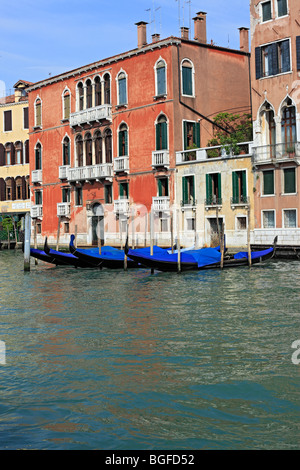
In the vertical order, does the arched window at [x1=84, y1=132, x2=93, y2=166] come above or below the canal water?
above

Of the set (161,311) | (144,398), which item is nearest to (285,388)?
(144,398)

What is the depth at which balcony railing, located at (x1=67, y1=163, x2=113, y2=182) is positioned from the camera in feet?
87.5

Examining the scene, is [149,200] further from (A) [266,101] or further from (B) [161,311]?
(B) [161,311]

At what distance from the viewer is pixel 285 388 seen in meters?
5.94

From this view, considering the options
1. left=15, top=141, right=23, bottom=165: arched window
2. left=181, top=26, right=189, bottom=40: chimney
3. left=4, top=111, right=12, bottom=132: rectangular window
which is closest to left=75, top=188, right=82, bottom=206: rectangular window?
left=15, top=141, right=23, bottom=165: arched window

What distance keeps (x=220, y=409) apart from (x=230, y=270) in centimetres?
1233

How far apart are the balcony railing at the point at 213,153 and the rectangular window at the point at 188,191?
680 mm

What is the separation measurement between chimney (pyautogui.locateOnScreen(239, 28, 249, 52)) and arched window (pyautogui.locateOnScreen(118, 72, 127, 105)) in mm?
5136

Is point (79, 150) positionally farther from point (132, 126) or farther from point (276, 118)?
point (276, 118)

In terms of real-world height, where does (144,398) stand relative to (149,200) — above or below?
below

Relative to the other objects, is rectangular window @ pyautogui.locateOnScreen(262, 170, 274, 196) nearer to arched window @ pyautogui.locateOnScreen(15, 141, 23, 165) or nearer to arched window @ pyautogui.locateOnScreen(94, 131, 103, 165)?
arched window @ pyautogui.locateOnScreen(94, 131, 103, 165)

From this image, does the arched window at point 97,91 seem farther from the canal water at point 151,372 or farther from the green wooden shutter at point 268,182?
the canal water at point 151,372
